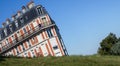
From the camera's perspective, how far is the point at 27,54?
73000 millimetres

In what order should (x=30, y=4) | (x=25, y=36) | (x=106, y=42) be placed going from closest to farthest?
(x=106, y=42)
(x=25, y=36)
(x=30, y=4)

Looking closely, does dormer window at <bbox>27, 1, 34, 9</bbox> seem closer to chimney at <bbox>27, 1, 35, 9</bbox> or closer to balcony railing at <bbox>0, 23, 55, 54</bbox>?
chimney at <bbox>27, 1, 35, 9</bbox>

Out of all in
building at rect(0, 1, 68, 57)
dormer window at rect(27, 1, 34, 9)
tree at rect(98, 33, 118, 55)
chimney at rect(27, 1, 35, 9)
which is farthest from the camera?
dormer window at rect(27, 1, 34, 9)

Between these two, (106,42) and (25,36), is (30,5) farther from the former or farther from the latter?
(106,42)

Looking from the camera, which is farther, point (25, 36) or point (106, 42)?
point (25, 36)

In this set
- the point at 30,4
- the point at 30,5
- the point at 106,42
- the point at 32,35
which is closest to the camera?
the point at 106,42

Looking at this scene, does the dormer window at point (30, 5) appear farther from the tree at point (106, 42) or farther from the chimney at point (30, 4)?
the tree at point (106, 42)

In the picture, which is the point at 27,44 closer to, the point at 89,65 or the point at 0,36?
the point at 0,36

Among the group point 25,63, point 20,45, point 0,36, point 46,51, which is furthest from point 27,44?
point 25,63

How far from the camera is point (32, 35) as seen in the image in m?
69.9

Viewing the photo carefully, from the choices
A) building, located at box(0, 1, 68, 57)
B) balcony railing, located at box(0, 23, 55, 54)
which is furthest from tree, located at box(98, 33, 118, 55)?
balcony railing, located at box(0, 23, 55, 54)

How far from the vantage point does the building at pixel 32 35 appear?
6775 centimetres

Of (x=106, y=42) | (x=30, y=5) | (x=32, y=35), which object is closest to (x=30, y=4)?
(x=30, y=5)

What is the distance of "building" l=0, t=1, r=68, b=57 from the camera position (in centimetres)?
6775
